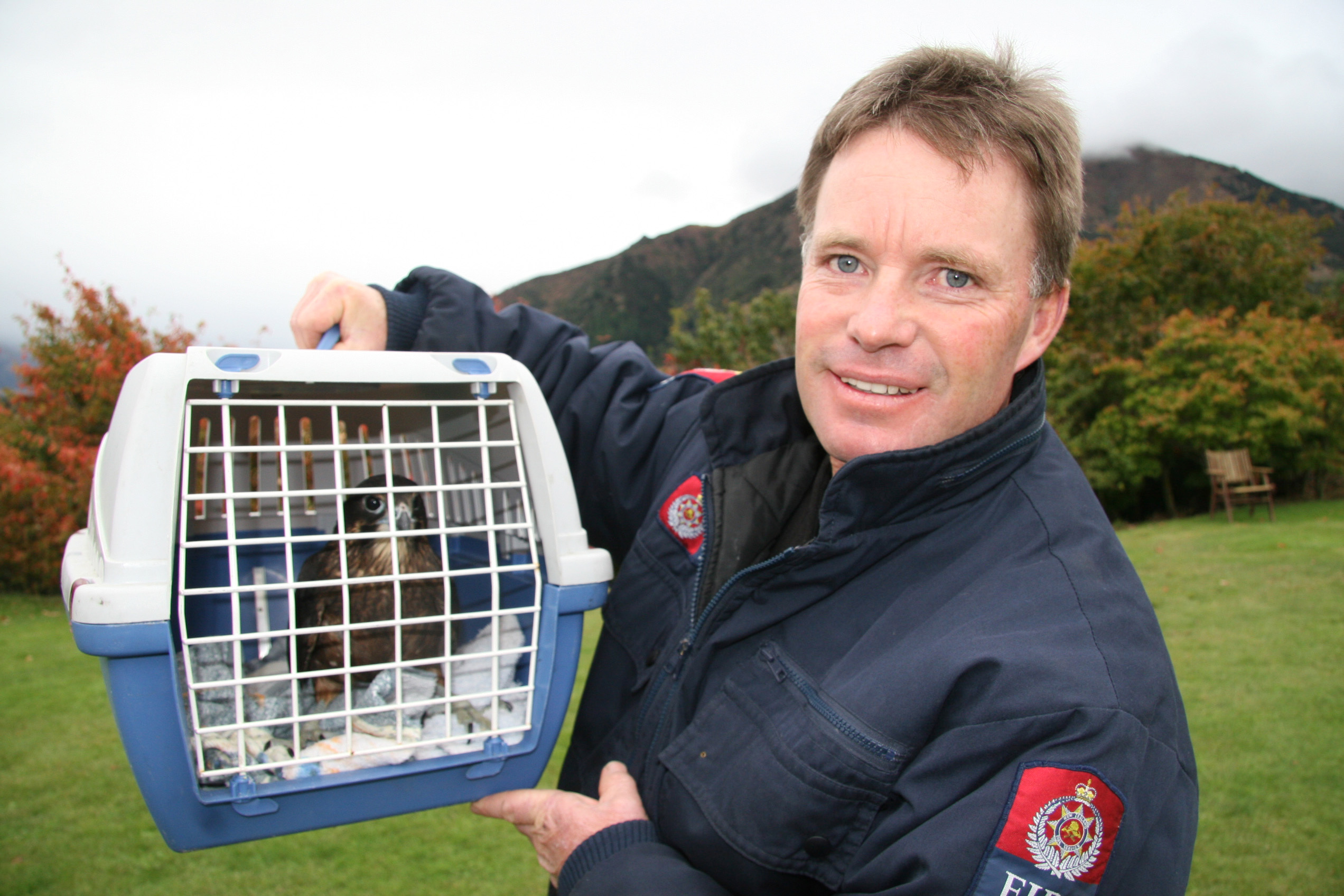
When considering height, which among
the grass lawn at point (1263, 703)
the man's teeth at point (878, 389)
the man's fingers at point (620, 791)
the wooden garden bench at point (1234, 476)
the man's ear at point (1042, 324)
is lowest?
the wooden garden bench at point (1234, 476)

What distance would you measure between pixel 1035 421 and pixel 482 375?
0.92 meters

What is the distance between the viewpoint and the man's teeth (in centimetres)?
126

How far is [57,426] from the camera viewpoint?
9477 millimetres

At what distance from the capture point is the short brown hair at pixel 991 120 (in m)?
1.22

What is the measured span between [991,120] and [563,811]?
132 centimetres

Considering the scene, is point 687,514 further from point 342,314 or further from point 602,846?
point 342,314

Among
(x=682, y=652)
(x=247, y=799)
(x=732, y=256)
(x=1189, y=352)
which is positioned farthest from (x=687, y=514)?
(x=732, y=256)

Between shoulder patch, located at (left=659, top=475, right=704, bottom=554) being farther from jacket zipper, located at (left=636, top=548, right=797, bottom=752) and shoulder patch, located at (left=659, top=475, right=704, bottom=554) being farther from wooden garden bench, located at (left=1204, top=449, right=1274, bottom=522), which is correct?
wooden garden bench, located at (left=1204, top=449, right=1274, bottom=522)

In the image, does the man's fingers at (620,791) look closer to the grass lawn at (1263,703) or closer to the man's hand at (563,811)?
the man's hand at (563,811)

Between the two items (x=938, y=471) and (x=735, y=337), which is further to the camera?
(x=735, y=337)

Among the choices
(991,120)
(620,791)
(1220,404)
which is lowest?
(1220,404)

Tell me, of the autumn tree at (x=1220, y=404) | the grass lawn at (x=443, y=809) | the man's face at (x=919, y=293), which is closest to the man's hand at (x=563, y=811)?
the man's face at (x=919, y=293)

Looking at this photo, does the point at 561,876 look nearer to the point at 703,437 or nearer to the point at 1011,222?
the point at 703,437

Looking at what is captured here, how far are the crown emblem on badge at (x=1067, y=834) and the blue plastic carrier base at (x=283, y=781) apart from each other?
78cm
